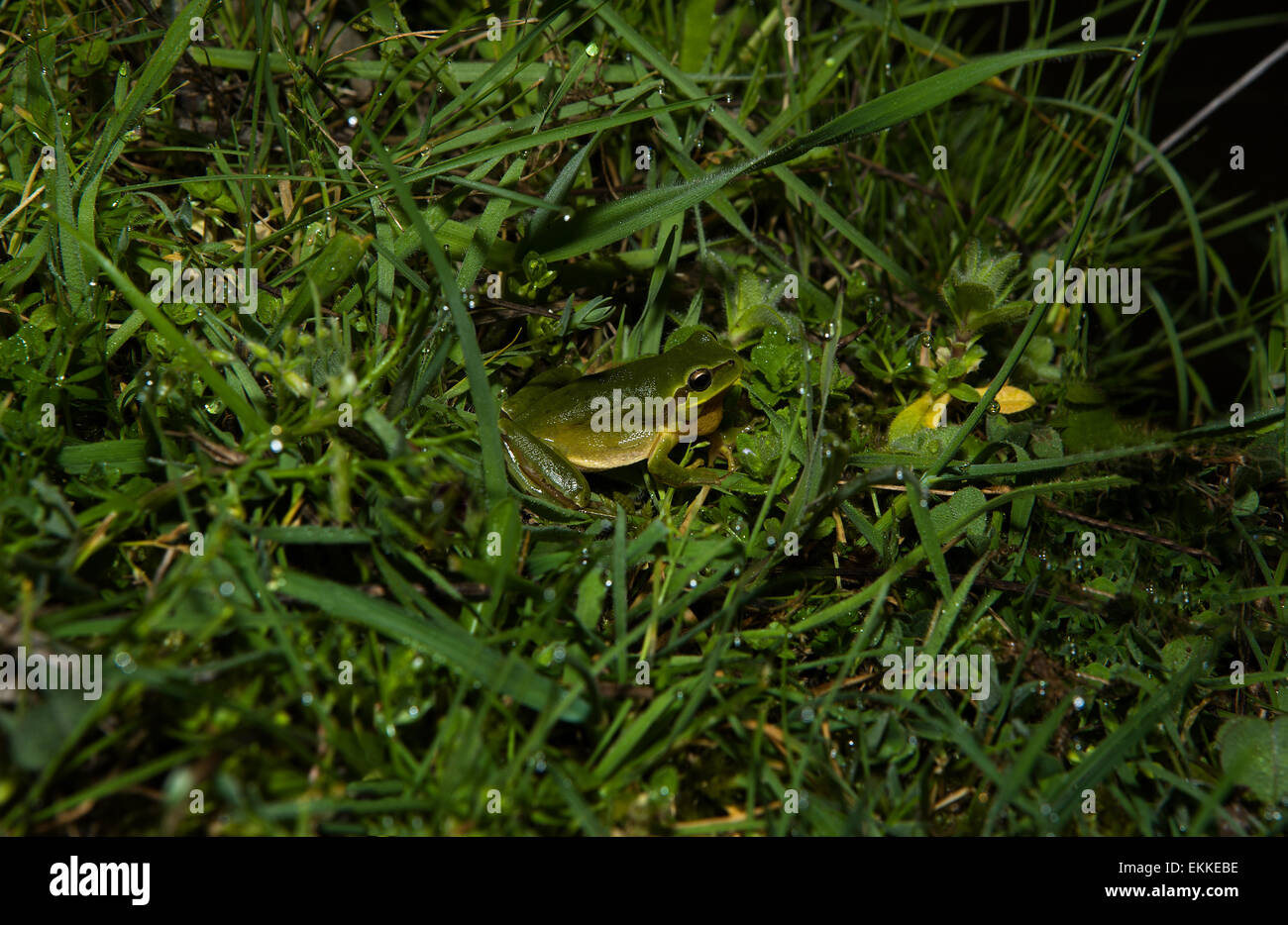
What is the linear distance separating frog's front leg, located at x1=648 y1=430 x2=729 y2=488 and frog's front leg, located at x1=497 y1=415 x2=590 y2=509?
33 centimetres

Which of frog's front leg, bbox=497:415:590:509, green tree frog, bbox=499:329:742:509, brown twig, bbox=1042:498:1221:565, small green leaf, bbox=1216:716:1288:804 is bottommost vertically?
small green leaf, bbox=1216:716:1288:804

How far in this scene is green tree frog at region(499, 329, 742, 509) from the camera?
317 cm

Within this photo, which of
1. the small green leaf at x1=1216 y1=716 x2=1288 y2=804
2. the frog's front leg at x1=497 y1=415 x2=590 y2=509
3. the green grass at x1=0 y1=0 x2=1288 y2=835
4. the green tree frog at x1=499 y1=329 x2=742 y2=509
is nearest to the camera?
the green grass at x1=0 y1=0 x2=1288 y2=835

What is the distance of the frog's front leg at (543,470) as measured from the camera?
300cm

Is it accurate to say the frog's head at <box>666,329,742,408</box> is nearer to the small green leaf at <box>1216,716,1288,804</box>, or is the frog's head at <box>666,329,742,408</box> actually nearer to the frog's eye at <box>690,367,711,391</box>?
the frog's eye at <box>690,367,711,391</box>

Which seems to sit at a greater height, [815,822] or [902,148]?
[902,148]

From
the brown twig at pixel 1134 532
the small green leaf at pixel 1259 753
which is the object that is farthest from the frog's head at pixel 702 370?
the small green leaf at pixel 1259 753

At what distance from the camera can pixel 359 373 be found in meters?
2.70

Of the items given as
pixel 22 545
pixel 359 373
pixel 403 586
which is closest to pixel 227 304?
pixel 359 373

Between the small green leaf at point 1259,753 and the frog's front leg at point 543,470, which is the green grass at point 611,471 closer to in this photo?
the small green leaf at point 1259,753

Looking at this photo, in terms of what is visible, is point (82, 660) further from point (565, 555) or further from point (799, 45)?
point (799, 45)

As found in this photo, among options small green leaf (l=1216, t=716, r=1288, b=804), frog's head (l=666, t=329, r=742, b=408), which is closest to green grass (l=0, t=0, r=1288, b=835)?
small green leaf (l=1216, t=716, r=1288, b=804)

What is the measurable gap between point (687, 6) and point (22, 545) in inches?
134

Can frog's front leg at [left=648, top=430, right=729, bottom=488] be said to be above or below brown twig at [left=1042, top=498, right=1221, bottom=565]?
above
